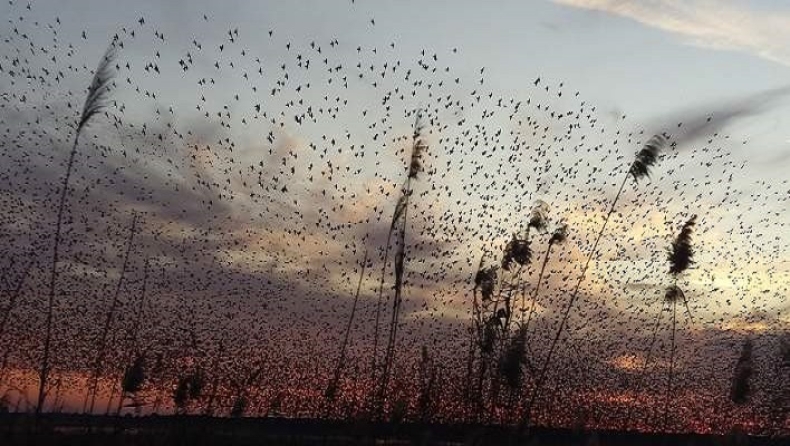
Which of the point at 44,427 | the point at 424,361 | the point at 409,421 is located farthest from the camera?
the point at 409,421

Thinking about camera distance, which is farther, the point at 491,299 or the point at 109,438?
the point at 491,299

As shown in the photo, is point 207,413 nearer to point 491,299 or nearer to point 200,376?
point 200,376

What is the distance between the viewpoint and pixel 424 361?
66.5 ft

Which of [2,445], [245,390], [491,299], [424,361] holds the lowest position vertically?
[2,445]

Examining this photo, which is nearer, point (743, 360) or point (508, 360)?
point (508, 360)

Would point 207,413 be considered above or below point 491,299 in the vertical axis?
below

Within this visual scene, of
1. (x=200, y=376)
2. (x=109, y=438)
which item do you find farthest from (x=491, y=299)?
(x=109, y=438)

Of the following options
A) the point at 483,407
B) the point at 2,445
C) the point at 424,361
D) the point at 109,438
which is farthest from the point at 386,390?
the point at 2,445

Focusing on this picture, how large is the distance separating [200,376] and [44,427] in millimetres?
5505

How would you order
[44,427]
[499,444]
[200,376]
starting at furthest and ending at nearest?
[200,376], [499,444], [44,427]

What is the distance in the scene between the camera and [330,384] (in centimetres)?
2109

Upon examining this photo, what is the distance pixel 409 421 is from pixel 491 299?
401 cm

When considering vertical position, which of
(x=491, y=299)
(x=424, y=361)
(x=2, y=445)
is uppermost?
(x=491, y=299)

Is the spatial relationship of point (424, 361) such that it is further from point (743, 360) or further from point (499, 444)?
point (743, 360)
